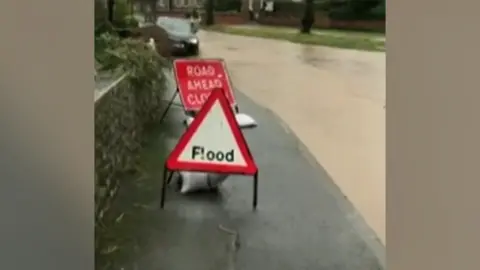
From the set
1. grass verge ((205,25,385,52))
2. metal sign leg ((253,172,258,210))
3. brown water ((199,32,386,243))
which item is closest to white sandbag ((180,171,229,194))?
metal sign leg ((253,172,258,210))

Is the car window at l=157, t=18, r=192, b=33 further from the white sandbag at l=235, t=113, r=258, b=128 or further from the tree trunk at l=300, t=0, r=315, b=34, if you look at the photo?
the white sandbag at l=235, t=113, r=258, b=128

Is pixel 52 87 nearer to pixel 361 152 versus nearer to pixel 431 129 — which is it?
pixel 431 129

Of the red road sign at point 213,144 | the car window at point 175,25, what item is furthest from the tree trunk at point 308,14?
the red road sign at point 213,144

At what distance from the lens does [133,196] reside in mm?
4109

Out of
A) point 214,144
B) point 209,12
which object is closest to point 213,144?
point 214,144

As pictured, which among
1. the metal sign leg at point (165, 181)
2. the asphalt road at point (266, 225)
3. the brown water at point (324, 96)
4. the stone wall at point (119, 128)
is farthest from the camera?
the metal sign leg at point (165, 181)

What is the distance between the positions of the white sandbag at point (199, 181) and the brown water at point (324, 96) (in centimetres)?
54

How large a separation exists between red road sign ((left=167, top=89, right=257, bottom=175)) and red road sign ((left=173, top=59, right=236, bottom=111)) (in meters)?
0.13

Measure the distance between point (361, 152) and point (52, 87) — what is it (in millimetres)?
3066

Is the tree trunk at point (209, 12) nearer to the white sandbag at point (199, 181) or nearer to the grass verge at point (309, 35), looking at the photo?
the grass verge at point (309, 35)

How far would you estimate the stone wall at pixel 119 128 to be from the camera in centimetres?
295

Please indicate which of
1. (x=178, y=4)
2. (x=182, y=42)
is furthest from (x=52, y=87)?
(x=182, y=42)

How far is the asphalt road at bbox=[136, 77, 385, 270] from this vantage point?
3387 mm

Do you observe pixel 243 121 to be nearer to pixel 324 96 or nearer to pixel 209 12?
pixel 209 12
